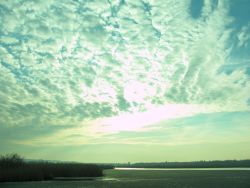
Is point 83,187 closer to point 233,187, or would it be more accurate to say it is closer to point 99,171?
point 233,187

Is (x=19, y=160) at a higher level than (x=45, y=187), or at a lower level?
higher

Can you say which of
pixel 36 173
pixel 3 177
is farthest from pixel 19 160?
pixel 3 177

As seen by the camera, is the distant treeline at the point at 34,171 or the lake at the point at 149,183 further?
the distant treeline at the point at 34,171

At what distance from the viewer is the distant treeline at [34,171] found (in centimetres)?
4750

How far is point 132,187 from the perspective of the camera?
41656mm

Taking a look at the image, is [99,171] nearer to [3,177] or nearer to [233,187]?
[3,177]

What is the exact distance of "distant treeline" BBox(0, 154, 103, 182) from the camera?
47500 millimetres

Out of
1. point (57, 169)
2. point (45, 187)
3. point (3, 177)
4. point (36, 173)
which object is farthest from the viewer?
point (57, 169)

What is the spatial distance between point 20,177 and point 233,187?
90.9 ft

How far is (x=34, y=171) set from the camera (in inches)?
2023

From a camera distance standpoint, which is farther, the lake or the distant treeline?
the distant treeline

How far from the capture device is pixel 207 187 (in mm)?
40938

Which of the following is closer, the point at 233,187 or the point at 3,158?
the point at 233,187

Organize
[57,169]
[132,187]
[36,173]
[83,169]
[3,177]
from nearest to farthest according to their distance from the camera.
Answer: [132,187] → [3,177] → [36,173] → [57,169] → [83,169]
